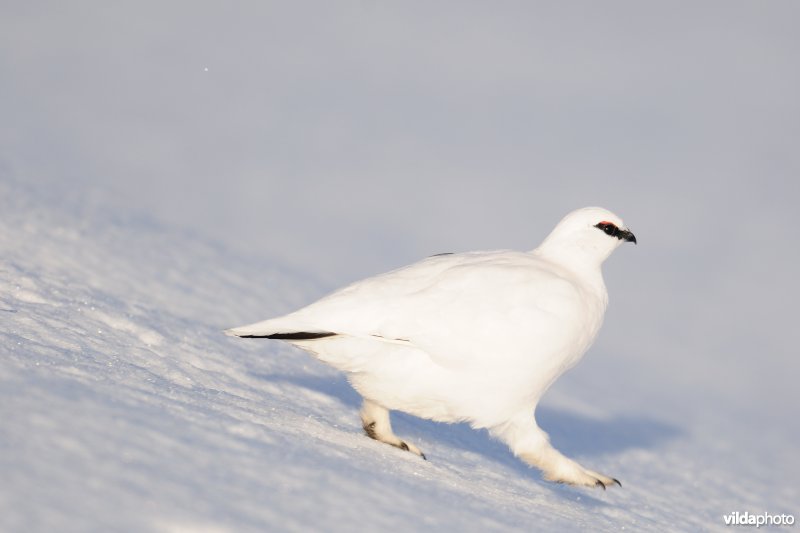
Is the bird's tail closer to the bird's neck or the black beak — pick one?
the bird's neck

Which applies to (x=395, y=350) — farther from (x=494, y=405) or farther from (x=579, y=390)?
(x=579, y=390)

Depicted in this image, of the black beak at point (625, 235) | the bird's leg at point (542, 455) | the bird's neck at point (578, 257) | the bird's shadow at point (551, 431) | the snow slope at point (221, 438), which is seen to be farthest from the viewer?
the bird's shadow at point (551, 431)

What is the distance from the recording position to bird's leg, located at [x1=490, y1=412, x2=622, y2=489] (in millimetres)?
4836

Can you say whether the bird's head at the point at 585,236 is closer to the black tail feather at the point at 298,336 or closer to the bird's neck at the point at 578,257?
the bird's neck at the point at 578,257

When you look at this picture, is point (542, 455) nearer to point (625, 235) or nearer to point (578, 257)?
point (578, 257)

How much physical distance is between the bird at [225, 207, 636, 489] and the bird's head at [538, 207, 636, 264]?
0.46m

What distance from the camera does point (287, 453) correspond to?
3.85m

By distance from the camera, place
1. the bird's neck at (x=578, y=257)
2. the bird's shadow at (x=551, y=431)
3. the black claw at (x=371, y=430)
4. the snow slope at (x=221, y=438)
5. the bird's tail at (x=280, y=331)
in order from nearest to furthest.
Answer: the snow slope at (x=221, y=438) → the bird's tail at (x=280, y=331) → the black claw at (x=371, y=430) → the bird's neck at (x=578, y=257) → the bird's shadow at (x=551, y=431)

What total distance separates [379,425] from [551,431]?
7.94 feet

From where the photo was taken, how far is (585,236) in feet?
17.8

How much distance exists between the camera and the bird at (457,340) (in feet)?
14.8

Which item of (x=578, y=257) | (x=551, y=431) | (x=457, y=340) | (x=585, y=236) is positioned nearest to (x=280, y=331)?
(x=457, y=340)

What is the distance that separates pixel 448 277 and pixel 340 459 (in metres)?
1.07

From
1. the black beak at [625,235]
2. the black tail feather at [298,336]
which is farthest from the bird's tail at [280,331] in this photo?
the black beak at [625,235]
